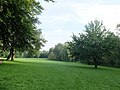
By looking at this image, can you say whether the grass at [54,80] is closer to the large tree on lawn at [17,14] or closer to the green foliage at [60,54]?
the large tree on lawn at [17,14]

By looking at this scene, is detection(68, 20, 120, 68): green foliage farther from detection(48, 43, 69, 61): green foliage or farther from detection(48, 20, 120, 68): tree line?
detection(48, 43, 69, 61): green foliage

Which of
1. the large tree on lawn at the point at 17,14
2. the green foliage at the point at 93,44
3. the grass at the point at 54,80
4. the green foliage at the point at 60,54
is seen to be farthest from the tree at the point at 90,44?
the green foliage at the point at 60,54

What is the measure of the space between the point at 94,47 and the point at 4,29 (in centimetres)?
2544

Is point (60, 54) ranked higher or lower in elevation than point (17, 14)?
higher

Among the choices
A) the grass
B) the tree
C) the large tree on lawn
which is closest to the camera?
the large tree on lawn

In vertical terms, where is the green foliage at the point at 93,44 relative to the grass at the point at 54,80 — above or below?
above

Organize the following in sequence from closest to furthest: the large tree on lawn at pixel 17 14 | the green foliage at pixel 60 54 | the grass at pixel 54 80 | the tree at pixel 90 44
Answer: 1. the large tree on lawn at pixel 17 14
2. the grass at pixel 54 80
3. the tree at pixel 90 44
4. the green foliage at pixel 60 54

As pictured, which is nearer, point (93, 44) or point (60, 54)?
point (93, 44)

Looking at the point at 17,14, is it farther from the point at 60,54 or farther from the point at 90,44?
the point at 60,54

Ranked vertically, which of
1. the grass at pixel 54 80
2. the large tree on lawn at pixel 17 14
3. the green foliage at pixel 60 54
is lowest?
the grass at pixel 54 80

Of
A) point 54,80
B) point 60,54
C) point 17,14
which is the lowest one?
point 54,80

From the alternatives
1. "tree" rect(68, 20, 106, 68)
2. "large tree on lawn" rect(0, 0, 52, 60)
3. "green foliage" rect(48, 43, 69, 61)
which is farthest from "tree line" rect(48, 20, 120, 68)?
"green foliage" rect(48, 43, 69, 61)

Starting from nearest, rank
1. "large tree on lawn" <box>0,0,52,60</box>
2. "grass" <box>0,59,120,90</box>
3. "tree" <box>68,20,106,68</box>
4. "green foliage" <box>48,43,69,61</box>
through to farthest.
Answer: "large tree on lawn" <box>0,0,52,60</box>
"grass" <box>0,59,120,90</box>
"tree" <box>68,20,106,68</box>
"green foliage" <box>48,43,69,61</box>

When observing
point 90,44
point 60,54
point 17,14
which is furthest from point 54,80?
point 60,54
